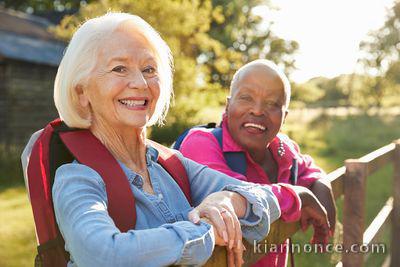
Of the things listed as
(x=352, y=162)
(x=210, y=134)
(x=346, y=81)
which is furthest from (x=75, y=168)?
(x=346, y=81)

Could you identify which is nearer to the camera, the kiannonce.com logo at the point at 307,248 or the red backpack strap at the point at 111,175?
the red backpack strap at the point at 111,175

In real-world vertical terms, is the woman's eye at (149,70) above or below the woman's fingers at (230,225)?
above

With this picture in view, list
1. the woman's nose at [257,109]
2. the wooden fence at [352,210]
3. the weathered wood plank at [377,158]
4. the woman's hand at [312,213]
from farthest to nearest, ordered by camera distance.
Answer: the weathered wood plank at [377,158] < the woman's nose at [257,109] < the woman's hand at [312,213] < the wooden fence at [352,210]

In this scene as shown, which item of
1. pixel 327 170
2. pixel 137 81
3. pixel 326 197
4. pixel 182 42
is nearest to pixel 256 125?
pixel 326 197

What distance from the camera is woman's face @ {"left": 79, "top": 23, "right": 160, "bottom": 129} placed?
59.0 inches

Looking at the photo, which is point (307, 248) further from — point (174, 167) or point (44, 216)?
point (44, 216)

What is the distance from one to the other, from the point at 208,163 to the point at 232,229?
29.5 inches

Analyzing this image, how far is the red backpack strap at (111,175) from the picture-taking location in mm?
1350

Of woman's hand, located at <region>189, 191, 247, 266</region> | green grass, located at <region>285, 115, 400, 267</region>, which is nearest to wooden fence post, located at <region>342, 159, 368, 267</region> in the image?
green grass, located at <region>285, 115, 400, 267</region>

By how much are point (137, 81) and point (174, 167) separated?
357 mm

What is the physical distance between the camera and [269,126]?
7.27 feet

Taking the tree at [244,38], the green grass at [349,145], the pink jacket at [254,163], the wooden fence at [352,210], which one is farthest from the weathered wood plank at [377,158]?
the tree at [244,38]

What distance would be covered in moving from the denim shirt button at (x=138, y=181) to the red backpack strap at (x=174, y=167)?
207 millimetres

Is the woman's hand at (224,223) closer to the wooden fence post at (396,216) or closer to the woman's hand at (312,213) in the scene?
the woman's hand at (312,213)
